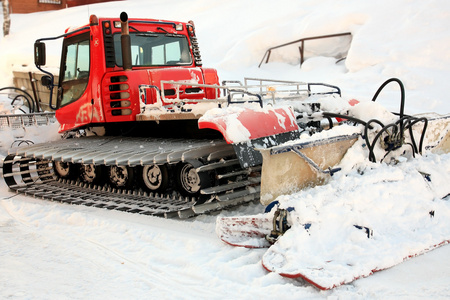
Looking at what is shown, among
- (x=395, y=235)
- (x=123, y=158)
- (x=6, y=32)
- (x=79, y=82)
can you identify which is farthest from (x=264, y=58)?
(x=6, y=32)

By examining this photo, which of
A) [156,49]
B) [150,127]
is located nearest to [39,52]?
[156,49]

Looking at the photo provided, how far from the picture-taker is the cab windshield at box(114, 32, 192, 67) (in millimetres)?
6812

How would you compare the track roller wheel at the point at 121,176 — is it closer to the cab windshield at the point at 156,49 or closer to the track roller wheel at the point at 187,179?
the track roller wheel at the point at 187,179

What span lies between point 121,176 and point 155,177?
0.74 meters

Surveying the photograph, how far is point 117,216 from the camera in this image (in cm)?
548

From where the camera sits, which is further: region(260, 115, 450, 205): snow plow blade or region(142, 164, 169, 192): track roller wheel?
region(142, 164, 169, 192): track roller wheel

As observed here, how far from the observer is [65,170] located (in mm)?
7469

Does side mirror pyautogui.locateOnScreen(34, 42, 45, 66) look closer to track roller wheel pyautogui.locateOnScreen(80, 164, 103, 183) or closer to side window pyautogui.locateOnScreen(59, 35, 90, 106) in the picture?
side window pyautogui.locateOnScreen(59, 35, 90, 106)

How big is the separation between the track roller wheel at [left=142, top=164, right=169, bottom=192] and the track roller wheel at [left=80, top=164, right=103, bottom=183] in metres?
1.02

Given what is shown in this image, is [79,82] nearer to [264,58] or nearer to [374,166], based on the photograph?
[374,166]

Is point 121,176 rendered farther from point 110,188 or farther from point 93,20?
point 93,20

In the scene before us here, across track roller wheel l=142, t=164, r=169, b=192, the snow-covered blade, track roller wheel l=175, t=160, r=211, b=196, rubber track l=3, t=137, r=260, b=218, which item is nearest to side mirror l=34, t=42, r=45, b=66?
rubber track l=3, t=137, r=260, b=218

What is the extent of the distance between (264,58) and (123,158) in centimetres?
1229

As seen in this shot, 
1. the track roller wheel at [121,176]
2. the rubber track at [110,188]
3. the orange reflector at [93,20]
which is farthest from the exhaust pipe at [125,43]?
the track roller wheel at [121,176]
